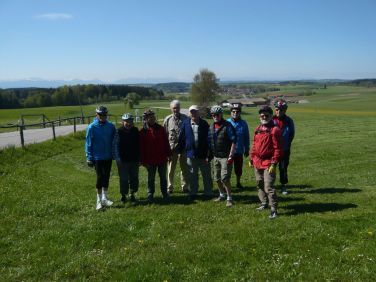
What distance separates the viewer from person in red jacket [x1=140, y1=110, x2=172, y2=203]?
35.9ft

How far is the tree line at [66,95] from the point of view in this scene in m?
129

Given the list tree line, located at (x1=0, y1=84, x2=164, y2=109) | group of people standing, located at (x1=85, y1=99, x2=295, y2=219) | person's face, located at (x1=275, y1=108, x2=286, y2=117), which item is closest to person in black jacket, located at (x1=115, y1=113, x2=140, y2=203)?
group of people standing, located at (x1=85, y1=99, x2=295, y2=219)

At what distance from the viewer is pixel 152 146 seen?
11.0 meters

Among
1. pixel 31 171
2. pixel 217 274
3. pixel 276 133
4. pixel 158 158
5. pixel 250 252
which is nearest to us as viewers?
pixel 217 274

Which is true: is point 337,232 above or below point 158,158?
below

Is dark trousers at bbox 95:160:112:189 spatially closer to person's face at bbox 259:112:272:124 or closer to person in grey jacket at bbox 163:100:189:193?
person in grey jacket at bbox 163:100:189:193

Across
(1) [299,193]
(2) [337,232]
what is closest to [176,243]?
(2) [337,232]

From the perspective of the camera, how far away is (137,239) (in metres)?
8.09

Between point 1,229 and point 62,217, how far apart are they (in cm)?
143

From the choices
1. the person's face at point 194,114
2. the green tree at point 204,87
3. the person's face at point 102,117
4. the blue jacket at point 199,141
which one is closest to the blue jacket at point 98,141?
the person's face at point 102,117

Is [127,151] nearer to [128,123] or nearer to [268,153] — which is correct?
[128,123]

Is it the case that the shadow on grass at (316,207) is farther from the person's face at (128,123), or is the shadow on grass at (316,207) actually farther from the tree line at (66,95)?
the tree line at (66,95)

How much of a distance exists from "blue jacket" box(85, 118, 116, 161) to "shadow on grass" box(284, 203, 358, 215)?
4.80 meters

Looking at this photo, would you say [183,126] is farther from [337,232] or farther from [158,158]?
[337,232]
